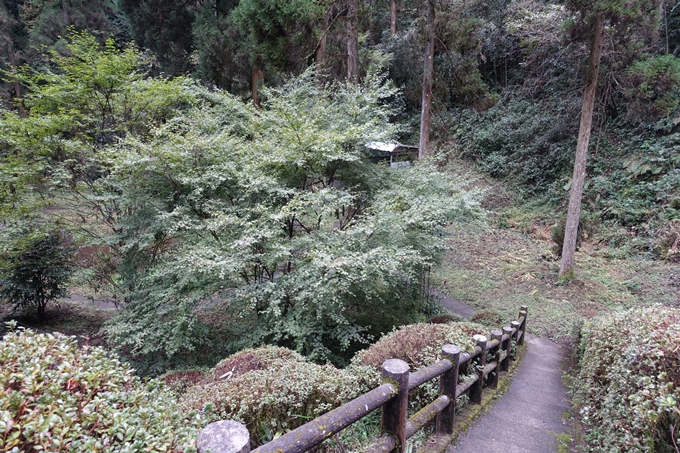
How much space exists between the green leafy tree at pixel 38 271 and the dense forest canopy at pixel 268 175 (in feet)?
0.42

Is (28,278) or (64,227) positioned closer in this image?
(64,227)

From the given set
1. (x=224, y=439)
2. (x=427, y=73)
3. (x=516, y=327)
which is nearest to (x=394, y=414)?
(x=224, y=439)

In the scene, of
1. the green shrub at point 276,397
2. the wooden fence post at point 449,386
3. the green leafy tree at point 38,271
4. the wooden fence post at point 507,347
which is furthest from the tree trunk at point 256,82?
the wooden fence post at point 449,386

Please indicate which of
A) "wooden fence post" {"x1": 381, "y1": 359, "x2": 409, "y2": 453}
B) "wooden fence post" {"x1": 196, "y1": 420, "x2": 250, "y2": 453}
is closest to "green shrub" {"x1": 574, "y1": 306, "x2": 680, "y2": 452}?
"wooden fence post" {"x1": 381, "y1": 359, "x2": 409, "y2": 453}

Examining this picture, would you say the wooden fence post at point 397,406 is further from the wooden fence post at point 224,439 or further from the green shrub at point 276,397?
the wooden fence post at point 224,439

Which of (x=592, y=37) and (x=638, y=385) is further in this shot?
(x=592, y=37)

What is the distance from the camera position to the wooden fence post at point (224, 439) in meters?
1.26

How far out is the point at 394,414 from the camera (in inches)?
87.0

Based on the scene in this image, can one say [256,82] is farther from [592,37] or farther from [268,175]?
[592,37]

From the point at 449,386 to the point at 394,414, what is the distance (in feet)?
3.42

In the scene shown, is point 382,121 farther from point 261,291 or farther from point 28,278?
point 28,278

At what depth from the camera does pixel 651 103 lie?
8.37m

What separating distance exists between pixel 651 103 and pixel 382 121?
6.58 meters

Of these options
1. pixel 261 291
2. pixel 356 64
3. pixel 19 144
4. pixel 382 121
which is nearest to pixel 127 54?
pixel 19 144
